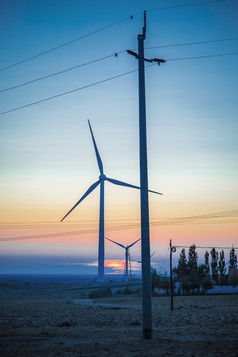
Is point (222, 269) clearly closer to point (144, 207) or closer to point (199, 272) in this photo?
point (199, 272)

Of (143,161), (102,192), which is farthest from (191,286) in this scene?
(143,161)

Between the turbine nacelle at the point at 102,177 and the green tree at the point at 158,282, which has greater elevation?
the turbine nacelle at the point at 102,177

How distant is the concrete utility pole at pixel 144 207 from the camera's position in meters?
16.9

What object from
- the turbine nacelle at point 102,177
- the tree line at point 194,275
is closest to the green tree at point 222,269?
the tree line at point 194,275

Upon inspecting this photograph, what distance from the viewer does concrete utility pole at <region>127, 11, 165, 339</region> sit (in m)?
16.9

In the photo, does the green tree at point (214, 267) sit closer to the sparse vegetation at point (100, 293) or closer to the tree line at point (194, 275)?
the tree line at point (194, 275)

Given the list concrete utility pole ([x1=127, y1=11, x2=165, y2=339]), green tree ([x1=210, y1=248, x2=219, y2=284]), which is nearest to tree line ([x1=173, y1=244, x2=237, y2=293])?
green tree ([x1=210, y1=248, x2=219, y2=284])

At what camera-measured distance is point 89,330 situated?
2130 cm

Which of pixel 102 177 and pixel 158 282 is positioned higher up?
pixel 102 177

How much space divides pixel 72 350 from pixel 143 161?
834 cm

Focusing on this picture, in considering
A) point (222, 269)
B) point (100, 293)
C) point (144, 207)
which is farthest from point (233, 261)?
point (144, 207)

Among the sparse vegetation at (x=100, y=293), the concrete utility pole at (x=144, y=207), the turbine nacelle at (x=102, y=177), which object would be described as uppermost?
the turbine nacelle at (x=102, y=177)

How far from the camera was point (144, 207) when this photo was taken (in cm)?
1755

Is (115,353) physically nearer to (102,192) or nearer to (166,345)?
(166,345)
